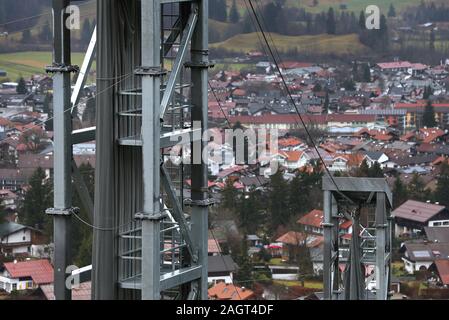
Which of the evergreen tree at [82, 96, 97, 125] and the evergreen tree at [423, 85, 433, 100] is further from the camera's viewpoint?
the evergreen tree at [423, 85, 433, 100]

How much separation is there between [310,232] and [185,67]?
31894mm

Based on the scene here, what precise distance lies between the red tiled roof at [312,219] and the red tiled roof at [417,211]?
2584 mm

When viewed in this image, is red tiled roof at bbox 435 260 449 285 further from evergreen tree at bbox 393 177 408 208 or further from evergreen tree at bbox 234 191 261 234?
evergreen tree at bbox 234 191 261 234

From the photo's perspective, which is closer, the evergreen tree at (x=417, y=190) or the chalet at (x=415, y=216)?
the chalet at (x=415, y=216)

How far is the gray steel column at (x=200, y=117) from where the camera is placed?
776 centimetres

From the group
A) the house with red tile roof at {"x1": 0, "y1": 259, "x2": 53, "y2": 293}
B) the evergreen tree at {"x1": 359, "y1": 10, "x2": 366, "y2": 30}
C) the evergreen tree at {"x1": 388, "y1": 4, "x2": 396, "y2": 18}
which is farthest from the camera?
the evergreen tree at {"x1": 388, "y1": 4, "x2": 396, "y2": 18}

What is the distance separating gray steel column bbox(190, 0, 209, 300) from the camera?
7758 mm

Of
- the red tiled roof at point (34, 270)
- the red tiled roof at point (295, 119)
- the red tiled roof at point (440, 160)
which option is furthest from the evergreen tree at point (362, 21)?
the red tiled roof at point (34, 270)

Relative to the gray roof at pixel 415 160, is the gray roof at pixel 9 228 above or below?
Answer: below

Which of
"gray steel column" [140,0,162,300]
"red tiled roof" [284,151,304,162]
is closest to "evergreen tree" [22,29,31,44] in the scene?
"red tiled roof" [284,151,304,162]

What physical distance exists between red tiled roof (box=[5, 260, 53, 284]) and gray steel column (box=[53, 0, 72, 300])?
18597mm

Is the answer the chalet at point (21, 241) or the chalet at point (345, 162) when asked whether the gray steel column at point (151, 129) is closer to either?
the chalet at point (21, 241)

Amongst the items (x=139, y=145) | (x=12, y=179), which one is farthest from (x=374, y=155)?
(x=139, y=145)

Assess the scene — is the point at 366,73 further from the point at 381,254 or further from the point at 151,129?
the point at 151,129
